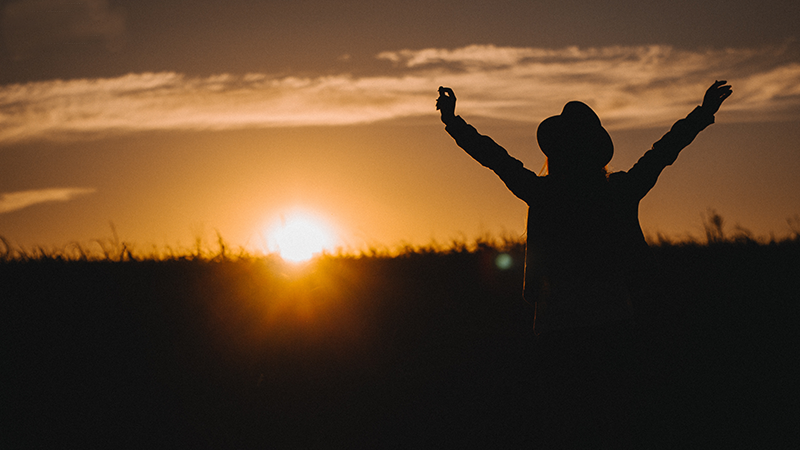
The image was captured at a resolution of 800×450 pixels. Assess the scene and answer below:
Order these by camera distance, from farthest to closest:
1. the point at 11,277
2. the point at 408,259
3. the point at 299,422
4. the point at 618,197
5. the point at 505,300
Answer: the point at 408,259 → the point at 11,277 → the point at 505,300 → the point at 299,422 → the point at 618,197

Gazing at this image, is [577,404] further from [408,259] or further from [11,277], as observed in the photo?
[11,277]

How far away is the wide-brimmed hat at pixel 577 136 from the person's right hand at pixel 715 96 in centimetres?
72

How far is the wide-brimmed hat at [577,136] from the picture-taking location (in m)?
2.96

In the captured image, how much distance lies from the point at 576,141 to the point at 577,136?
28mm

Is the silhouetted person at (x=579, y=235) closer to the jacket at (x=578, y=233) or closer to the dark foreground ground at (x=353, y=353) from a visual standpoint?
the jacket at (x=578, y=233)

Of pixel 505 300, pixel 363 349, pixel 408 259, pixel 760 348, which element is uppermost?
pixel 408 259

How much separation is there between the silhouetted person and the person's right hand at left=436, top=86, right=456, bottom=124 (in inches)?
1.1

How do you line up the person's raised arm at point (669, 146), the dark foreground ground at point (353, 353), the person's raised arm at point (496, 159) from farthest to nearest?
1. the dark foreground ground at point (353, 353)
2. the person's raised arm at point (669, 146)
3. the person's raised arm at point (496, 159)

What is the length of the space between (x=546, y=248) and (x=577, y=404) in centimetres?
89

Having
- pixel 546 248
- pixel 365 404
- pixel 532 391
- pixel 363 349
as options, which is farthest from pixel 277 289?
pixel 546 248

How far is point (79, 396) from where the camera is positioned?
5.05 m

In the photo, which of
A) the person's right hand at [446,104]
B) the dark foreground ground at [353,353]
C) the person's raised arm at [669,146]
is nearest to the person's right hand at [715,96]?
the person's raised arm at [669,146]

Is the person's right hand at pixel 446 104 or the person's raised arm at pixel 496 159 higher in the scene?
the person's right hand at pixel 446 104

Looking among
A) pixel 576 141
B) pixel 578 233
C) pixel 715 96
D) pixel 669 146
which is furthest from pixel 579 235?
pixel 715 96
